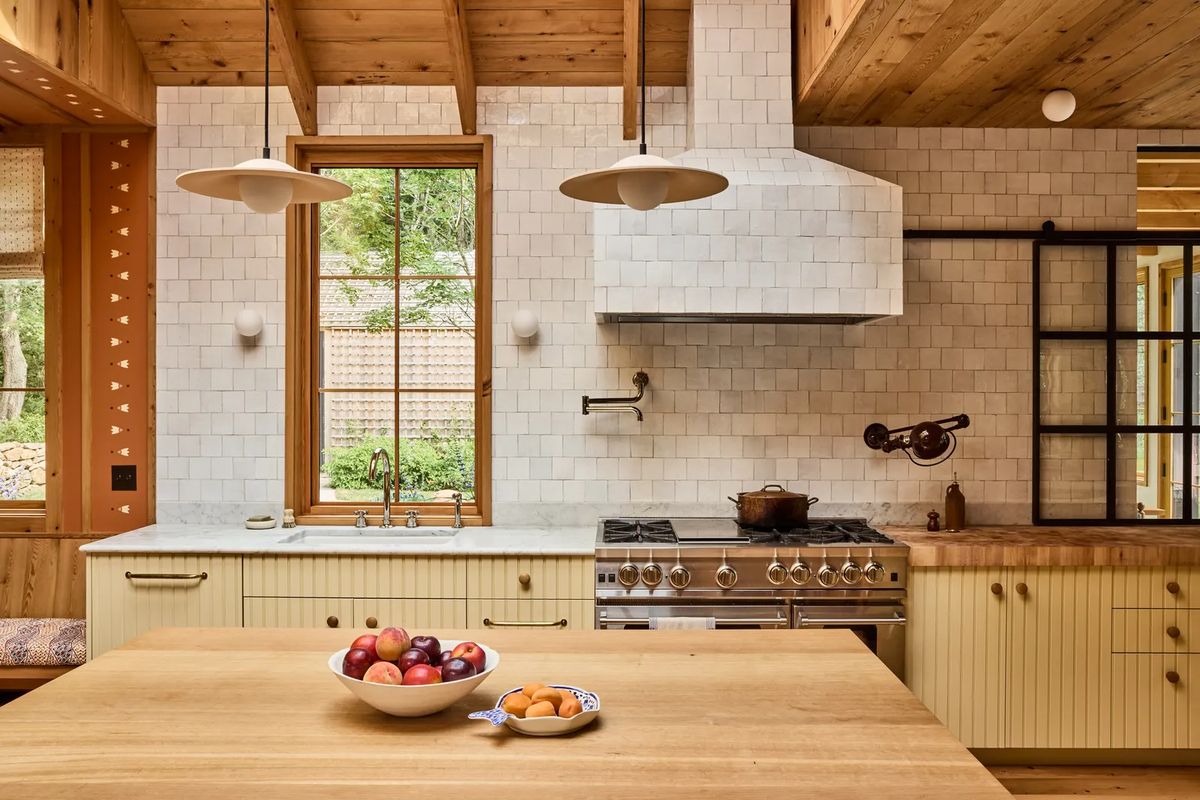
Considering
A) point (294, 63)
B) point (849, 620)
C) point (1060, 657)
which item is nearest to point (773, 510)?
point (849, 620)

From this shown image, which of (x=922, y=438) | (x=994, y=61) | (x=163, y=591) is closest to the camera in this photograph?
(x=994, y=61)

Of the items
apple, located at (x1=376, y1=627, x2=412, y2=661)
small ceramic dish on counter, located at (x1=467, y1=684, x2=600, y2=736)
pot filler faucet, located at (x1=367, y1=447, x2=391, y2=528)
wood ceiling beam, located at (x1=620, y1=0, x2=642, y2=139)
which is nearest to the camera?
small ceramic dish on counter, located at (x1=467, y1=684, x2=600, y2=736)

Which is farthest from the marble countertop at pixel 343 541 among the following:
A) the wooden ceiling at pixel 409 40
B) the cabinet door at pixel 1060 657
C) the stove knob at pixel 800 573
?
the wooden ceiling at pixel 409 40

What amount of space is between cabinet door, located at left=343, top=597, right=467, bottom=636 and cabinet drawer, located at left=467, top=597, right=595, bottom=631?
60 millimetres

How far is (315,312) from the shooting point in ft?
14.8

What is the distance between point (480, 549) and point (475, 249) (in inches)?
63.8

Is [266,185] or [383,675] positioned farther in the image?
[266,185]

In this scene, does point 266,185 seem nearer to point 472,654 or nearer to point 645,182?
point 645,182

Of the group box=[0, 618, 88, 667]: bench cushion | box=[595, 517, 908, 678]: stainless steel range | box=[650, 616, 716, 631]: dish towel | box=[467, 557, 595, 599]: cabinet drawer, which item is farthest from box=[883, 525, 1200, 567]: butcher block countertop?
box=[0, 618, 88, 667]: bench cushion

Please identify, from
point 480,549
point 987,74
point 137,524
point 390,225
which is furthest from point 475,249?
point 987,74

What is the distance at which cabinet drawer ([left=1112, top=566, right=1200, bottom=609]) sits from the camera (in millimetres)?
3748

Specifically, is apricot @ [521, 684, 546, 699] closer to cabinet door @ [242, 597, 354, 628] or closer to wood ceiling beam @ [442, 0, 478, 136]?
cabinet door @ [242, 597, 354, 628]

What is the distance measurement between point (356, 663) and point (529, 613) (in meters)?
1.94

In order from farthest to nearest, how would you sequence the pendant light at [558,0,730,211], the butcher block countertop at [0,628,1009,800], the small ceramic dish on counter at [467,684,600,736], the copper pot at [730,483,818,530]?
1. the copper pot at [730,483,818,530]
2. the pendant light at [558,0,730,211]
3. the small ceramic dish on counter at [467,684,600,736]
4. the butcher block countertop at [0,628,1009,800]
